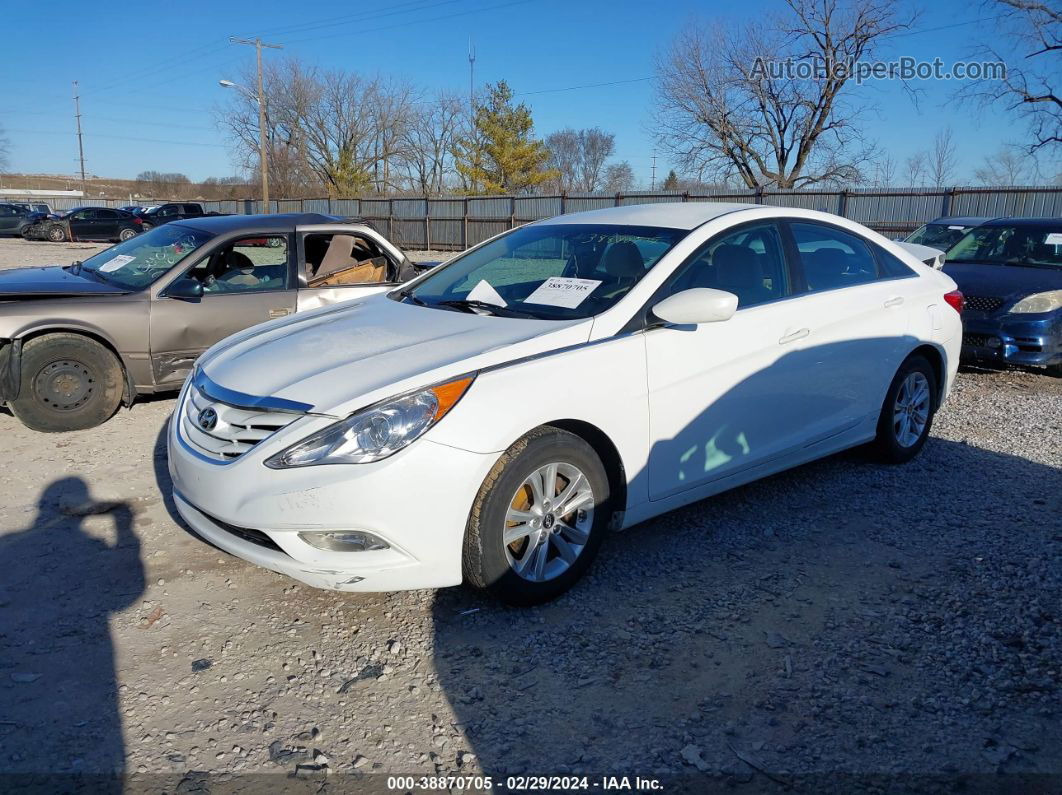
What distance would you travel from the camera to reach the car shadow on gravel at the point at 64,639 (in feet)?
8.14

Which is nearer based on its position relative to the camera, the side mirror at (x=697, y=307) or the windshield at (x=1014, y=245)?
the side mirror at (x=697, y=307)

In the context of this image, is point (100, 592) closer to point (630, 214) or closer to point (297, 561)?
point (297, 561)

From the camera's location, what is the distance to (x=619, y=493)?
11.6ft

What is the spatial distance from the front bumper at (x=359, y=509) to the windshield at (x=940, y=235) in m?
8.54

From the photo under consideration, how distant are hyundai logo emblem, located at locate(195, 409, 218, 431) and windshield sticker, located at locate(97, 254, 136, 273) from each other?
3.66 m

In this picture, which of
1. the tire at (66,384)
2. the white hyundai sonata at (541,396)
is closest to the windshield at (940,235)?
the white hyundai sonata at (541,396)

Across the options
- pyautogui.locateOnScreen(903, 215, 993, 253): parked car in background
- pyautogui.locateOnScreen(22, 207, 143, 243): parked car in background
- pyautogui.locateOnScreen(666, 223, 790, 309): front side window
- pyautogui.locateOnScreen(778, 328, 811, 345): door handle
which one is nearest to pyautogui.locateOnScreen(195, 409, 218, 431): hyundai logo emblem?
pyautogui.locateOnScreen(666, 223, 790, 309): front side window

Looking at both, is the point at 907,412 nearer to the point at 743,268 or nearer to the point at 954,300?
the point at 954,300

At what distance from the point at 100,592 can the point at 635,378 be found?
8.33 ft

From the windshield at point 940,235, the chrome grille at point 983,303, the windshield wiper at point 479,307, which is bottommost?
the chrome grille at point 983,303

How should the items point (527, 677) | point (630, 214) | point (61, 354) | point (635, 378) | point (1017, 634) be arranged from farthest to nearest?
1. point (61, 354)
2. point (630, 214)
3. point (635, 378)
4. point (1017, 634)
5. point (527, 677)

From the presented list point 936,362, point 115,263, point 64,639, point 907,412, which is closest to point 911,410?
point 907,412

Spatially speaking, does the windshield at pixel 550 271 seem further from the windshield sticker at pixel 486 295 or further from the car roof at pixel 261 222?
the car roof at pixel 261 222

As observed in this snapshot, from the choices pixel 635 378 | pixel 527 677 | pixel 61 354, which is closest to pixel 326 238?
pixel 61 354
